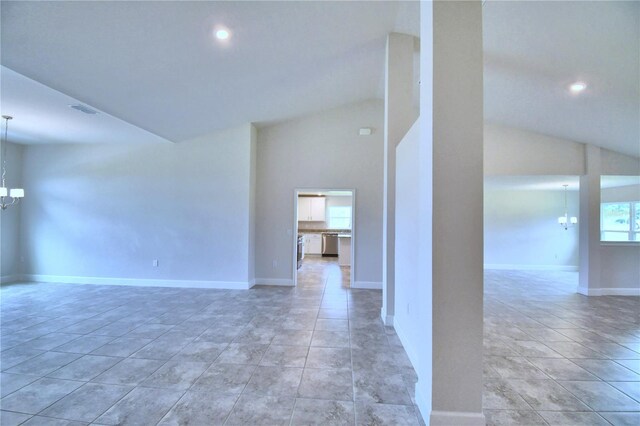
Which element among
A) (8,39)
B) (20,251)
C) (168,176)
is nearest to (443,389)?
(8,39)

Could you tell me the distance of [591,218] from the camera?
17.4 feet

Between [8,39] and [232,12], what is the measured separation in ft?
6.35

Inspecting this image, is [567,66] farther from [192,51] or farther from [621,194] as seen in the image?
[621,194]

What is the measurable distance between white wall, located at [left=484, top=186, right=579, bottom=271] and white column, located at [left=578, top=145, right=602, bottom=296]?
3.12 metres

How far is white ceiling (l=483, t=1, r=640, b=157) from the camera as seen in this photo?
8.82 ft

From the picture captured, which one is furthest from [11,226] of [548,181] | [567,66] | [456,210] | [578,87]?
[548,181]

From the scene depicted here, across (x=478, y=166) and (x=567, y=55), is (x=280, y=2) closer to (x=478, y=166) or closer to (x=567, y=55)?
(x=478, y=166)

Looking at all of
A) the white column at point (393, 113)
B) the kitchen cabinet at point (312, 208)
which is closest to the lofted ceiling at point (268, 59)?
the white column at point (393, 113)

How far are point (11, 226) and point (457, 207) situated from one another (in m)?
8.22

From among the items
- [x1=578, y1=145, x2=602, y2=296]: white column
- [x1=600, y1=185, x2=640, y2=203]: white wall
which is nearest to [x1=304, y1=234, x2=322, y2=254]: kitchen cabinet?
[x1=578, y1=145, x2=602, y2=296]: white column

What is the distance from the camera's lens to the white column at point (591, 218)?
5.28 m

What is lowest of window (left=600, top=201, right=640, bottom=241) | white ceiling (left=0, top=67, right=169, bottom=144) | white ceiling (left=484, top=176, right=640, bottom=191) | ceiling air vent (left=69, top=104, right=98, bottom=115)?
window (left=600, top=201, right=640, bottom=241)

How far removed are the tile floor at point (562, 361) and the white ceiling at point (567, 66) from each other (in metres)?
2.97

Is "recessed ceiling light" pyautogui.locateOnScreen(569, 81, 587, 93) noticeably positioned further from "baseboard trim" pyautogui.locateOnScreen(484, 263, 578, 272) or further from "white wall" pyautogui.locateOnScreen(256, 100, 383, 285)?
"baseboard trim" pyautogui.locateOnScreen(484, 263, 578, 272)
